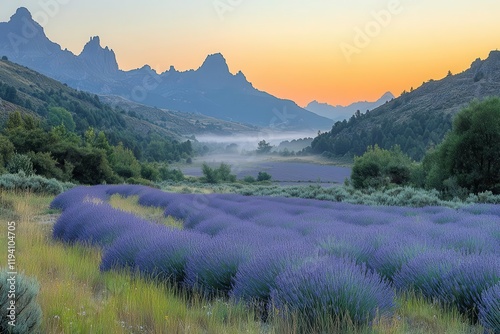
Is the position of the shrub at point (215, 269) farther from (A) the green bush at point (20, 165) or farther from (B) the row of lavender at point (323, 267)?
(A) the green bush at point (20, 165)

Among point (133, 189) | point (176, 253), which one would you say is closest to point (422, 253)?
point (176, 253)

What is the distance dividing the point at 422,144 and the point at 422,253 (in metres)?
103

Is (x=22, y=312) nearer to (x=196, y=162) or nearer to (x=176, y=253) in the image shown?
(x=176, y=253)

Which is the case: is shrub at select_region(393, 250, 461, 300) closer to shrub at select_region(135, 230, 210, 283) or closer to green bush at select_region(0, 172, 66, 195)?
shrub at select_region(135, 230, 210, 283)

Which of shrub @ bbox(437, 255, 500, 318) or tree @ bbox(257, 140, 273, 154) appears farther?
tree @ bbox(257, 140, 273, 154)

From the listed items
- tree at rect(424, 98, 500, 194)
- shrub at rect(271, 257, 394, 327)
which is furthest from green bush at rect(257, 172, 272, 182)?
shrub at rect(271, 257, 394, 327)

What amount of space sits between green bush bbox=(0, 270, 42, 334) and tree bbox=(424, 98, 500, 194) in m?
24.5

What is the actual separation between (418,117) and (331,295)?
123273 millimetres

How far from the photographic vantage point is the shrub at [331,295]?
268 cm

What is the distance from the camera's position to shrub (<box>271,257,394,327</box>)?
2680mm

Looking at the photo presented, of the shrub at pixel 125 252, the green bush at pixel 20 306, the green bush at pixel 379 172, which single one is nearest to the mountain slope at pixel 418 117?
the green bush at pixel 379 172

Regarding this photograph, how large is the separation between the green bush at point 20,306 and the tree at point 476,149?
2450 centimetres

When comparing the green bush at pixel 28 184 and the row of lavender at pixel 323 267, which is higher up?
the green bush at pixel 28 184

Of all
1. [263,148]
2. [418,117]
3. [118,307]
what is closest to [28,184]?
[118,307]
